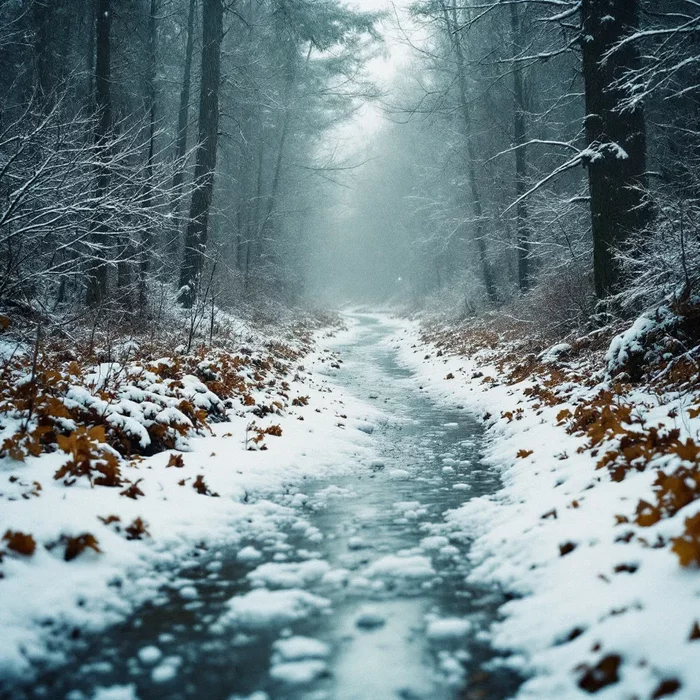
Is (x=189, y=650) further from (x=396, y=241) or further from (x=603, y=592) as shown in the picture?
(x=396, y=241)

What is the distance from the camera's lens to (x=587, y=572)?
8.75 ft

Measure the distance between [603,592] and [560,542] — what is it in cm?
65

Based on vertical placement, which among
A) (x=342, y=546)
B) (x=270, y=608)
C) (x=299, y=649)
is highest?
(x=342, y=546)

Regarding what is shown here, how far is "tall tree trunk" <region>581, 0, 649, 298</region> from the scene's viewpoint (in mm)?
7484

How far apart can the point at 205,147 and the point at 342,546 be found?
11.5 m

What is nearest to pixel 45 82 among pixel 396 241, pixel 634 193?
pixel 634 193

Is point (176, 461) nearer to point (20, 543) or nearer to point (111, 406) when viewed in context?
point (111, 406)

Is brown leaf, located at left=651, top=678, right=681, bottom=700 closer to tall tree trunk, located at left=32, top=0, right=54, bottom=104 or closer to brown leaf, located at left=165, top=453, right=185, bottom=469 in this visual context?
brown leaf, located at left=165, top=453, right=185, bottom=469

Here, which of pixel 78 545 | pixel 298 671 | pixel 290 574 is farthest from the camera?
pixel 290 574

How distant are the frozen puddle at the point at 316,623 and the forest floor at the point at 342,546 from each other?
1 centimetres

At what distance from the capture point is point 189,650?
7.91ft

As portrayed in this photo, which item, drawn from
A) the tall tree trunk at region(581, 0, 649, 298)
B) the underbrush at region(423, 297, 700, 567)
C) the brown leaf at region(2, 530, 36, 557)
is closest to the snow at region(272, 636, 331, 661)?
the brown leaf at region(2, 530, 36, 557)

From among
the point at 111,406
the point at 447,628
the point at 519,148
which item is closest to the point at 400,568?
the point at 447,628

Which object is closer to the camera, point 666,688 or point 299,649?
point 666,688
